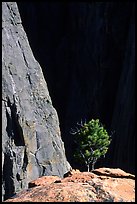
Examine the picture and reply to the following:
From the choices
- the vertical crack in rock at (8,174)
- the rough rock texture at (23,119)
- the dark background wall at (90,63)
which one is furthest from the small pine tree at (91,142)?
the vertical crack in rock at (8,174)

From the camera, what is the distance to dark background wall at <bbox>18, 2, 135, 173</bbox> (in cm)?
4728

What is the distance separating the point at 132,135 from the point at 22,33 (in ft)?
61.1

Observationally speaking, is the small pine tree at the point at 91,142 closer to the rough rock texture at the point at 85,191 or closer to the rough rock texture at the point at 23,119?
the rough rock texture at the point at 23,119

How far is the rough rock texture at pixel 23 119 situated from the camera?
93.3 feet

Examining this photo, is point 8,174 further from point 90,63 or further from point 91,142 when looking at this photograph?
point 90,63

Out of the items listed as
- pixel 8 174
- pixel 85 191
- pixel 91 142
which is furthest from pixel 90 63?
pixel 85 191

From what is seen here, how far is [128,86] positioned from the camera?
156 ft

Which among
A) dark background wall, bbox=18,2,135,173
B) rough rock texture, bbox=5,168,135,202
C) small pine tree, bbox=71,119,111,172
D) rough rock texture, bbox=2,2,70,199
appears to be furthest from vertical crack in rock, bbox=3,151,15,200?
dark background wall, bbox=18,2,135,173

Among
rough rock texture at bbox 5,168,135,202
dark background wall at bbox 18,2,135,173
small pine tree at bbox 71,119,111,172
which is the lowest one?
rough rock texture at bbox 5,168,135,202

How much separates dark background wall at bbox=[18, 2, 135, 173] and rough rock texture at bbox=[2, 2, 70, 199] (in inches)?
437

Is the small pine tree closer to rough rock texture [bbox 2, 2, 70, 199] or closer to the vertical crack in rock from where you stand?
rough rock texture [bbox 2, 2, 70, 199]

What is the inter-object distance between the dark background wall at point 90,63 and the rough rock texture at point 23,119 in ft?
36.4

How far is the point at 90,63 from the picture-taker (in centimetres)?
5391

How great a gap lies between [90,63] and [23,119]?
25.8 metres
